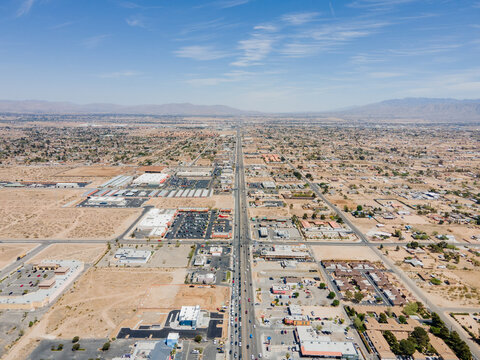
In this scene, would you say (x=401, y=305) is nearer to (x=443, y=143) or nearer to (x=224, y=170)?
(x=224, y=170)

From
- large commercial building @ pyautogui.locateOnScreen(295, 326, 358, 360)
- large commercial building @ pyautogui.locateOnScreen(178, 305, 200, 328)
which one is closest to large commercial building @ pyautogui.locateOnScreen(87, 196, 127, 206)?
large commercial building @ pyautogui.locateOnScreen(178, 305, 200, 328)

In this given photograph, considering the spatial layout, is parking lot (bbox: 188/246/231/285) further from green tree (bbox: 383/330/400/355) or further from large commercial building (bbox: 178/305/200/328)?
green tree (bbox: 383/330/400/355)

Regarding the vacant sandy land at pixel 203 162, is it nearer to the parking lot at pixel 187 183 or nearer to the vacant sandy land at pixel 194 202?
the parking lot at pixel 187 183

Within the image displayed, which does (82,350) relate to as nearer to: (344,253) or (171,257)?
(171,257)

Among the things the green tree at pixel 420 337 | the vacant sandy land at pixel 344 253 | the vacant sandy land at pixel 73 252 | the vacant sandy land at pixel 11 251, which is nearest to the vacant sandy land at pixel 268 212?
the vacant sandy land at pixel 344 253

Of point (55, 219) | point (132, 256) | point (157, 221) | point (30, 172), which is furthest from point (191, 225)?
point (30, 172)

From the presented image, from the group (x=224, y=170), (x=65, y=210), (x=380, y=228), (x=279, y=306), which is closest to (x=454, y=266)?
(x=380, y=228)
